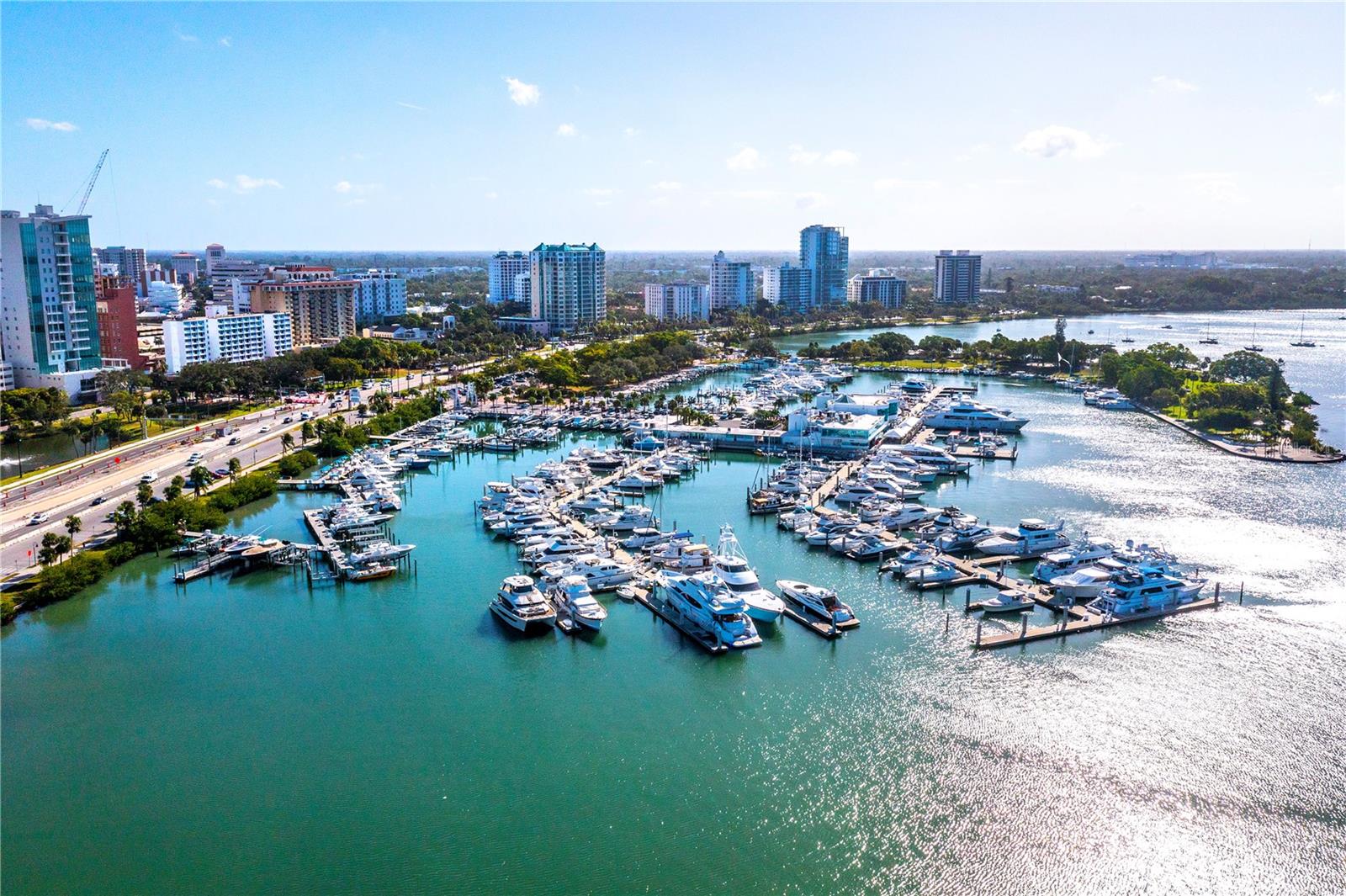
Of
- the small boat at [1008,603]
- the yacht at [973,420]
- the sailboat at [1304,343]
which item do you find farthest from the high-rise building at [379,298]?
the sailboat at [1304,343]

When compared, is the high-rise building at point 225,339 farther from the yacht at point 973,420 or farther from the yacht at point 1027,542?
the yacht at point 1027,542

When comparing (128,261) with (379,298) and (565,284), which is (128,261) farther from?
(565,284)

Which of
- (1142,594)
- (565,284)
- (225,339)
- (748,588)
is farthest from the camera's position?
(565,284)

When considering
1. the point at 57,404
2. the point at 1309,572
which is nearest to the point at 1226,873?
the point at 1309,572

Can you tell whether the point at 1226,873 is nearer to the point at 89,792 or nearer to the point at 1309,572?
the point at 1309,572

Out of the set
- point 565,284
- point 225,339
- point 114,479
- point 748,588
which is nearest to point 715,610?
point 748,588
